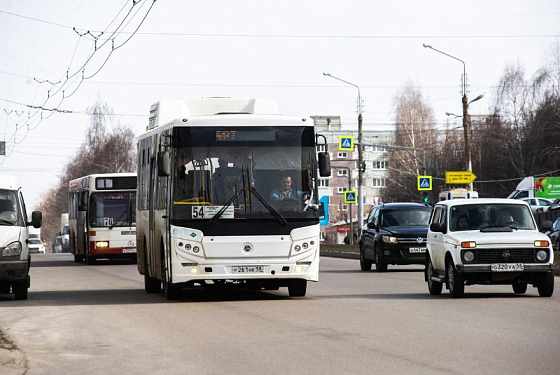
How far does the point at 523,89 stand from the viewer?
90.1m

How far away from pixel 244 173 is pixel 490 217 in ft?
14.0

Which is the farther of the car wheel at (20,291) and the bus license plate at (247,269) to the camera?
the car wheel at (20,291)

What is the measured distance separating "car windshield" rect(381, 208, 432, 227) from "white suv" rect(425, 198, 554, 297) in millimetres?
10736

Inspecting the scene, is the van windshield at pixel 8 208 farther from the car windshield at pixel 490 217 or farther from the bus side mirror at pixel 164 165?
the car windshield at pixel 490 217

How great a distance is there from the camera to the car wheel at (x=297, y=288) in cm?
2089

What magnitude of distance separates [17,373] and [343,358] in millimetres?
2964

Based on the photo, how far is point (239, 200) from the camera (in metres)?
19.7

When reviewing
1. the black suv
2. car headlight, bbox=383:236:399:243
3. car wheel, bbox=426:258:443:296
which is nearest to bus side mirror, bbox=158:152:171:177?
car wheel, bbox=426:258:443:296

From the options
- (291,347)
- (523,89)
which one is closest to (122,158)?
(523,89)

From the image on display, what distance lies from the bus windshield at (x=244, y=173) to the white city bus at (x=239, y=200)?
0.6 inches

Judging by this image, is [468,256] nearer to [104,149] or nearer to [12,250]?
[12,250]

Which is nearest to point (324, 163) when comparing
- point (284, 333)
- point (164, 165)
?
point (164, 165)

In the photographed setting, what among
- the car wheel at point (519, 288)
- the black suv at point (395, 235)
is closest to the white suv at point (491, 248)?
the car wheel at point (519, 288)

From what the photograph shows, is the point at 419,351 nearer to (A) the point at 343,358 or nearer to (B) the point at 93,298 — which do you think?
(A) the point at 343,358
